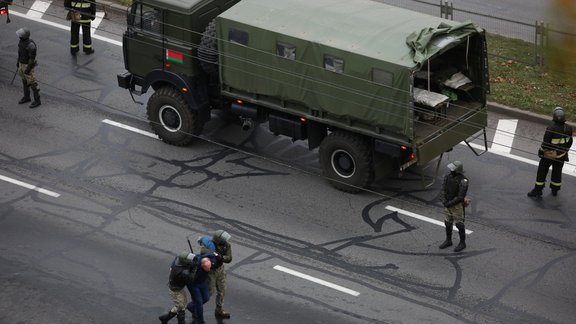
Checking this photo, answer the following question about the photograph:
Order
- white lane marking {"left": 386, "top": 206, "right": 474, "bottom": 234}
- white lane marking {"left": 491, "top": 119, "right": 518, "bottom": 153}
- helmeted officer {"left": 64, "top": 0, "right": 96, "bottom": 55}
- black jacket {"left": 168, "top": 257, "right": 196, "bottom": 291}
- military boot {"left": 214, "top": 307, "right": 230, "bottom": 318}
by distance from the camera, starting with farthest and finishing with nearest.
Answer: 1. helmeted officer {"left": 64, "top": 0, "right": 96, "bottom": 55}
2. white lane marking {"left": 491, "top": 119, "right": 518, "bottom": 153}
3. white lane marking {"left": 386, "top": 206, "right": 474, "bottom": 234}
4. military boot {"left": 214, "top": 307, "right": 230, "bottom": 318}
5. black jacket {"left": 168, "top": 257, "right": 196, "bottom": 291}

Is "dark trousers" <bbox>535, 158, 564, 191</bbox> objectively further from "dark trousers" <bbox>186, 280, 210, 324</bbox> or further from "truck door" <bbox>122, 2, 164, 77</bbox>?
"truck door" <bbox>122, 2, 164, 77</bbox>

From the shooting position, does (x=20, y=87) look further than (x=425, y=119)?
Yes

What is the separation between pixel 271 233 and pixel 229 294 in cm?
196

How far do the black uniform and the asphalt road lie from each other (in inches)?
14.0

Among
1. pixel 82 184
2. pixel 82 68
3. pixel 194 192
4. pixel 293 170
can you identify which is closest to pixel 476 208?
pixel 293 170

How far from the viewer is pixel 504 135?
2272 centimetres

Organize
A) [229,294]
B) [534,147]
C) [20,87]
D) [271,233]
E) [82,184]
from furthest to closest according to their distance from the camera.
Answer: [20,87]
[534,147]
[82,184]
[271,233]
[229,294]

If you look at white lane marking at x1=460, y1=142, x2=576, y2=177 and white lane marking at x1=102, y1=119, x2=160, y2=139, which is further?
white lane marking at x1=102, y1=119, x2=160, y2=139

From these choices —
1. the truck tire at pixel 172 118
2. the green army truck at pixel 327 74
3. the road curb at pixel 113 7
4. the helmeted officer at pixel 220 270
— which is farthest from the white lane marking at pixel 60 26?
the helmeted officer at pixel 220 270

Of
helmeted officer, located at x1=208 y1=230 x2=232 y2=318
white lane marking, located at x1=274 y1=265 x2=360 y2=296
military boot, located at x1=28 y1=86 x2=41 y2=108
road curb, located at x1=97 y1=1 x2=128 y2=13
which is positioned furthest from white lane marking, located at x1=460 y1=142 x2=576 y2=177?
road curb, located at x1=97 y1=1 x2=128 y2=13

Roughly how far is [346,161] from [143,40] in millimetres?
4631

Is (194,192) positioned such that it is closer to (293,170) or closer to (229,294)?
(293,170)

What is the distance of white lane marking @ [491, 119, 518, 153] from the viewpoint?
22.2 metres

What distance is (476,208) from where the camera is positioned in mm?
20047
